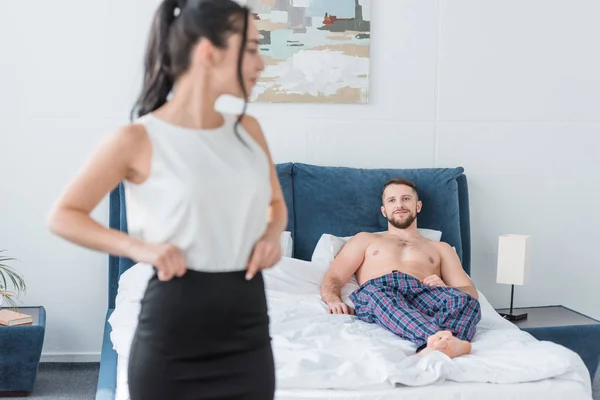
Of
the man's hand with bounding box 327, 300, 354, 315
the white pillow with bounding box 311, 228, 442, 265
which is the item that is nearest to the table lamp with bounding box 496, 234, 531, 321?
the white pillow with bounding box 311, 228, 442, 265

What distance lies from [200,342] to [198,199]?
232 mm

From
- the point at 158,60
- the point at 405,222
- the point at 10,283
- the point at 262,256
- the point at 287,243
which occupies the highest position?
the point at 158,60

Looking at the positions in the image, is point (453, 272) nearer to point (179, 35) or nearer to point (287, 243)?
point (287, 243)

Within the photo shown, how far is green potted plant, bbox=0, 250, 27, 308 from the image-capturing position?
369cm

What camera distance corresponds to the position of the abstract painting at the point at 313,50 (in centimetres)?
386

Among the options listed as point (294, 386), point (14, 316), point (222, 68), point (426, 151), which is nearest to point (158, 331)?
point (222, 68)

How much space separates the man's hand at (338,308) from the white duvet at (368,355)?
0.11ft

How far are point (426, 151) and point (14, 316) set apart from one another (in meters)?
2.03

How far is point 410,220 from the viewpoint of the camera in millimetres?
3600

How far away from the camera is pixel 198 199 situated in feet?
4.29

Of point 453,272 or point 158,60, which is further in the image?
point 453,272

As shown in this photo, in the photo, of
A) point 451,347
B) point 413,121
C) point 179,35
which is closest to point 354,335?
point 451,347

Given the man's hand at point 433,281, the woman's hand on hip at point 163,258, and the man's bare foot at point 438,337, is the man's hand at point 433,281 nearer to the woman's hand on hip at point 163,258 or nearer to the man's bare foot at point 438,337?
the man's bare foot at point 438,337

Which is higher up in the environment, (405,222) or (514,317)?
(405,222)
